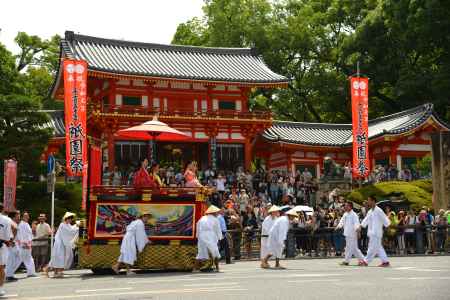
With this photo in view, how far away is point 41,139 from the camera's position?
25.8 meters

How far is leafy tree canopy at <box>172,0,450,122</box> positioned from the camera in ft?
135

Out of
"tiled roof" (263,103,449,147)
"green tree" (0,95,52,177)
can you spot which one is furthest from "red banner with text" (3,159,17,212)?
"tiled roof" (263,103,449,147)

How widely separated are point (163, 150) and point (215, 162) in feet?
9.13

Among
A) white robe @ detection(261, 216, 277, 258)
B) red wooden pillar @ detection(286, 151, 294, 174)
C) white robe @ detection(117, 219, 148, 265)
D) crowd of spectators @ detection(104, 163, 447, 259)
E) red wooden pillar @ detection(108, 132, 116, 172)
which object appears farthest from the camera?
red wooden pillar @ detection(286, 151, 294, 174)

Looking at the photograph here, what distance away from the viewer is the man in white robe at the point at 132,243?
15.5 meters

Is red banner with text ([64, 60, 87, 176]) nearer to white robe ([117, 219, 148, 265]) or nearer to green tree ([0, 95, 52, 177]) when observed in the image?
green tree ([0, 95, 52, 177])

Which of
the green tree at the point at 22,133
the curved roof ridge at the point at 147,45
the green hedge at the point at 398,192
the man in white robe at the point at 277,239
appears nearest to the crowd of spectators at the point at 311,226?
the green hedge at the point at 398,192

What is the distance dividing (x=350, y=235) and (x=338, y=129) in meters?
23.5

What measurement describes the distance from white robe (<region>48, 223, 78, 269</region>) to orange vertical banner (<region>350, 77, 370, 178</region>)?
1792cm

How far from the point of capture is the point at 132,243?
50.9 feet

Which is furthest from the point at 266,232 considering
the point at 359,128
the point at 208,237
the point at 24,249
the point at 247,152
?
the point at 247,152

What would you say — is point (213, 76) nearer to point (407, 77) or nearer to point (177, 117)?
point (177, 117)

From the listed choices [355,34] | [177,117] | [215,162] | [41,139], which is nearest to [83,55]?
[177,117]

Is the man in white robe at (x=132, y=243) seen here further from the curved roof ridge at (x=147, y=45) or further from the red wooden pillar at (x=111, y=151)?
the curved roof ridge at (x=147, y=45)
